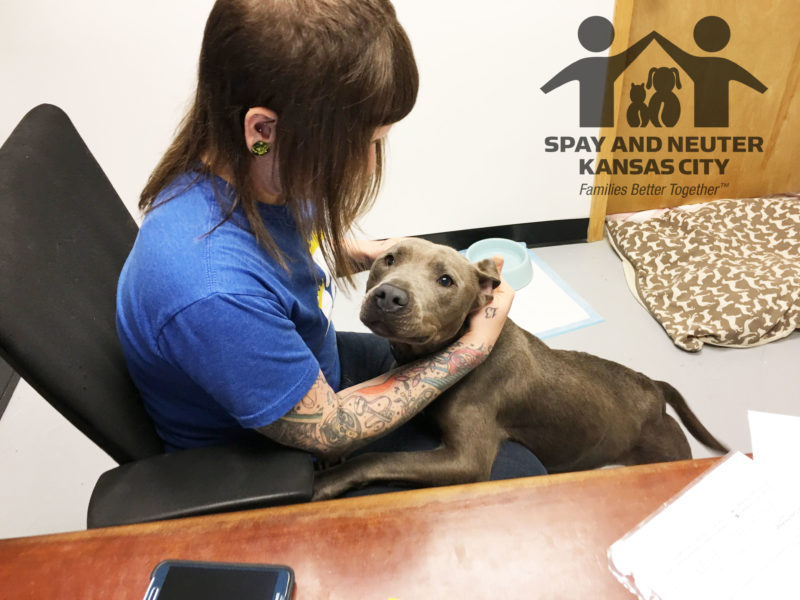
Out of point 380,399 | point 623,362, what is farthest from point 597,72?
point 380,399

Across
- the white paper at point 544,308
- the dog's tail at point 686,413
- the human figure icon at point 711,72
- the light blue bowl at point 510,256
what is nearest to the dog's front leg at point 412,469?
the dog's tail at point 686,413

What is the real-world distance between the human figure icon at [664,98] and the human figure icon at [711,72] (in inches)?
2.5

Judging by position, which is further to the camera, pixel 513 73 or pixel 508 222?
pixel 508 222

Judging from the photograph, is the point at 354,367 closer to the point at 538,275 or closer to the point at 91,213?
the point at 91,213

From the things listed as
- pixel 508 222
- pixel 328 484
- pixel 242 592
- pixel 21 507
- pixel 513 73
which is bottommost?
pixel 21 507

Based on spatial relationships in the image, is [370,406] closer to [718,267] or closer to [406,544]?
[406,544]

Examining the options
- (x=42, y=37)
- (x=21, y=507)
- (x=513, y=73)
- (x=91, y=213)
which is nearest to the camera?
(x=91, y=213)

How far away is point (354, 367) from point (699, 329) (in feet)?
5.09

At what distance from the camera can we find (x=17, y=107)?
2.25 m

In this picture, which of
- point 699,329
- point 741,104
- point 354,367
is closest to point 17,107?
point 354,367

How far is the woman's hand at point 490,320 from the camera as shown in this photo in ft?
4.50

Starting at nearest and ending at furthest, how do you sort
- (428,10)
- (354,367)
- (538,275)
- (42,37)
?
1. (354,367)
2. (42,37)
3. (428,10)
4. (538,275)

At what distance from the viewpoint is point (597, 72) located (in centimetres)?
256

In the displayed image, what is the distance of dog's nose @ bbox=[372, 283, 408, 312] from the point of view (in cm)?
124
